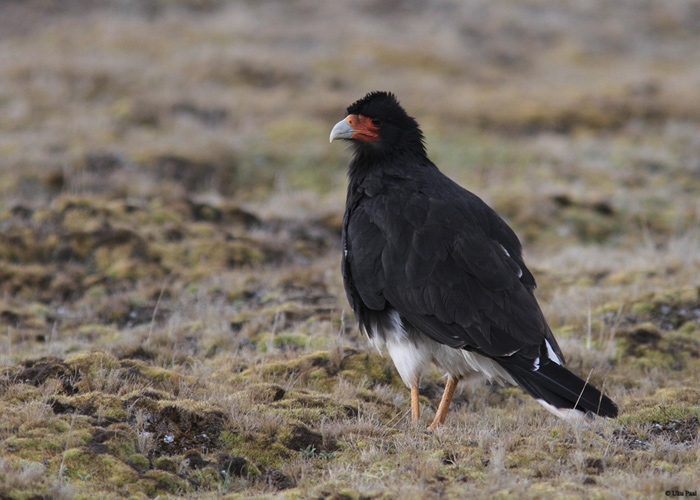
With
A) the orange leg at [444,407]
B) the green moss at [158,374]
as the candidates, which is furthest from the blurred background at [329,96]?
the orange leg at [444,407]

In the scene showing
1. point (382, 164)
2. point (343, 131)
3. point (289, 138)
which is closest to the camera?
point (382, 164)

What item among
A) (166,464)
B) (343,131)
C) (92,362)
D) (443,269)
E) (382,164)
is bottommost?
(166,464)

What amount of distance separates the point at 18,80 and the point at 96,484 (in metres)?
18.8

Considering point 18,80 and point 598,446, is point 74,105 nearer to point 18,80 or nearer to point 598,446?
point 18,80

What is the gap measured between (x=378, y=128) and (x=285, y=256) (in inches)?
176

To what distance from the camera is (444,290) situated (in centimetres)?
605

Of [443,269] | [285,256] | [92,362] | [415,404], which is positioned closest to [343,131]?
[443,269]

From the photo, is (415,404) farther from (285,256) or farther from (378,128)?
(285,256)

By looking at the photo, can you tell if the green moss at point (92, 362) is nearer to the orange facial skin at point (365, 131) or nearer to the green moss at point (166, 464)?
the green moss at point (166, 464)

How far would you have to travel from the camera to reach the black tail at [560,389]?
5.21m

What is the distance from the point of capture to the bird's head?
7.43m

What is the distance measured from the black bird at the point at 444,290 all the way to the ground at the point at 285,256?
1.55ft

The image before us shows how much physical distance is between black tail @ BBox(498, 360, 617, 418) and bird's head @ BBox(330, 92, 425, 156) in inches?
106

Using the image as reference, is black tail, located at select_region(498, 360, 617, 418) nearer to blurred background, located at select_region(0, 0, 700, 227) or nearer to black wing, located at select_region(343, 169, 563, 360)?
black wing, located at select_region(343, 169, 563, 360)
